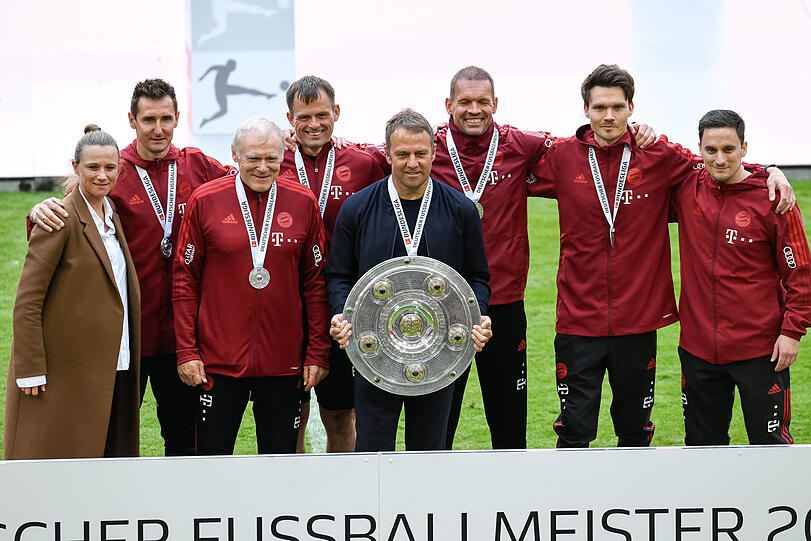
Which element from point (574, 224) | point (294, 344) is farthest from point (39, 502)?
point (574, 224)

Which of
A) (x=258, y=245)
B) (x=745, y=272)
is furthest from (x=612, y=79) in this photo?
(x=258, y=245)

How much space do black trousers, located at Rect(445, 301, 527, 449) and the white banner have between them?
0.96 metres

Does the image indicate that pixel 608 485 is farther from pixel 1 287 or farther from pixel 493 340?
pixel 1 287

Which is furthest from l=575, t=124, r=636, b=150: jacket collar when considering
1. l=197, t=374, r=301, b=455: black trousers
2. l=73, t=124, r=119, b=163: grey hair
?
l=73, t=124, r=119, b=163: grey hair

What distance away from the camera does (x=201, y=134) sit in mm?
10680

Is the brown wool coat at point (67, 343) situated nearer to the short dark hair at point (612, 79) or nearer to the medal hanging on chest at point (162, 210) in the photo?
the medal hanging on chest at point (162, 210)

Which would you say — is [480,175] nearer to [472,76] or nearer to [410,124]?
[472,76]

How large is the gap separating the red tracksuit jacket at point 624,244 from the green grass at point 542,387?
5.25ft

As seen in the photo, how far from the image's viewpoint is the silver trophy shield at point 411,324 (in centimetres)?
329

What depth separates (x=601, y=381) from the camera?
401cm

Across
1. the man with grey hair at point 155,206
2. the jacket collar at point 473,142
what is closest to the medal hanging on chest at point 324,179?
the man with grey hair at point 155,206

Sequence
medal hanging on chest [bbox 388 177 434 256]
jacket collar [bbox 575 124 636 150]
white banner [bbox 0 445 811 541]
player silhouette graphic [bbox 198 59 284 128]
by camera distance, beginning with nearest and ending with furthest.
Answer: white banner [bbox 0 445 811 541] < medal hanging on chest [bbox 388 177 434 256] < jacket collar [bbox 575 124 636 150] < player silhouette graphic [bbox 198 59 284 128]

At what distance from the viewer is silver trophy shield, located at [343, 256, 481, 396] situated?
329 cm

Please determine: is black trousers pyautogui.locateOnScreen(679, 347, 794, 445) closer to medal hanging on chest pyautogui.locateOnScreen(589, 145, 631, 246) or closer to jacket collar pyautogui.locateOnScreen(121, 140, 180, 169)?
medal hanging on chest pyautogui.locateOnScreen(589, 145, 631, 246)
